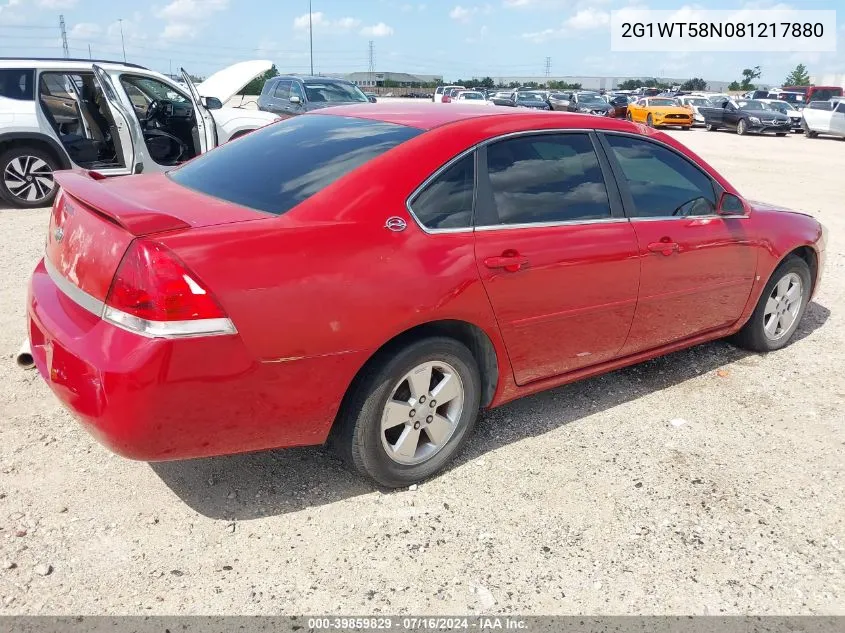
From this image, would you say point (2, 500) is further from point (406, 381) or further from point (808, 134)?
point (808, 134)

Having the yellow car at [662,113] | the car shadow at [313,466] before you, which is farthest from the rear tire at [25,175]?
the yellow car at [662,113]

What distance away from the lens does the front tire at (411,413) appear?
276cm

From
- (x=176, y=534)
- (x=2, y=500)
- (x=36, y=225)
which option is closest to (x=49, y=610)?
(x=176, y=534)

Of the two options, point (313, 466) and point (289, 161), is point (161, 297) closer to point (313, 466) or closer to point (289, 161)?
point (289, 161)

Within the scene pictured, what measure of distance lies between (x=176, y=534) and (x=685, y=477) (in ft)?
7.54

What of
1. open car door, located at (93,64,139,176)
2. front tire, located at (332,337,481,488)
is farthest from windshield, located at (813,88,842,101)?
front tire, located at (332,337,481,488)

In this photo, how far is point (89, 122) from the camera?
8945 millimetres

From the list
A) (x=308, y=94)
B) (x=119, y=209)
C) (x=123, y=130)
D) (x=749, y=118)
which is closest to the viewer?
(x=119, y=209)

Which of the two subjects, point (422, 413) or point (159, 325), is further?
point (422, 413)

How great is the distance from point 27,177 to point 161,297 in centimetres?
762

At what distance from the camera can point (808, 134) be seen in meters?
27.4

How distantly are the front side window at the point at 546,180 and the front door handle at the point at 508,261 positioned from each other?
0.53 feet

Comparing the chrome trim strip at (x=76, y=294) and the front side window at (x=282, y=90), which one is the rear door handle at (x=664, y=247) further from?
the front side window at (x=282, y=90)

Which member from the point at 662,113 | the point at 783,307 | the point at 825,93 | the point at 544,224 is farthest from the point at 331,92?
the point at 825,93
